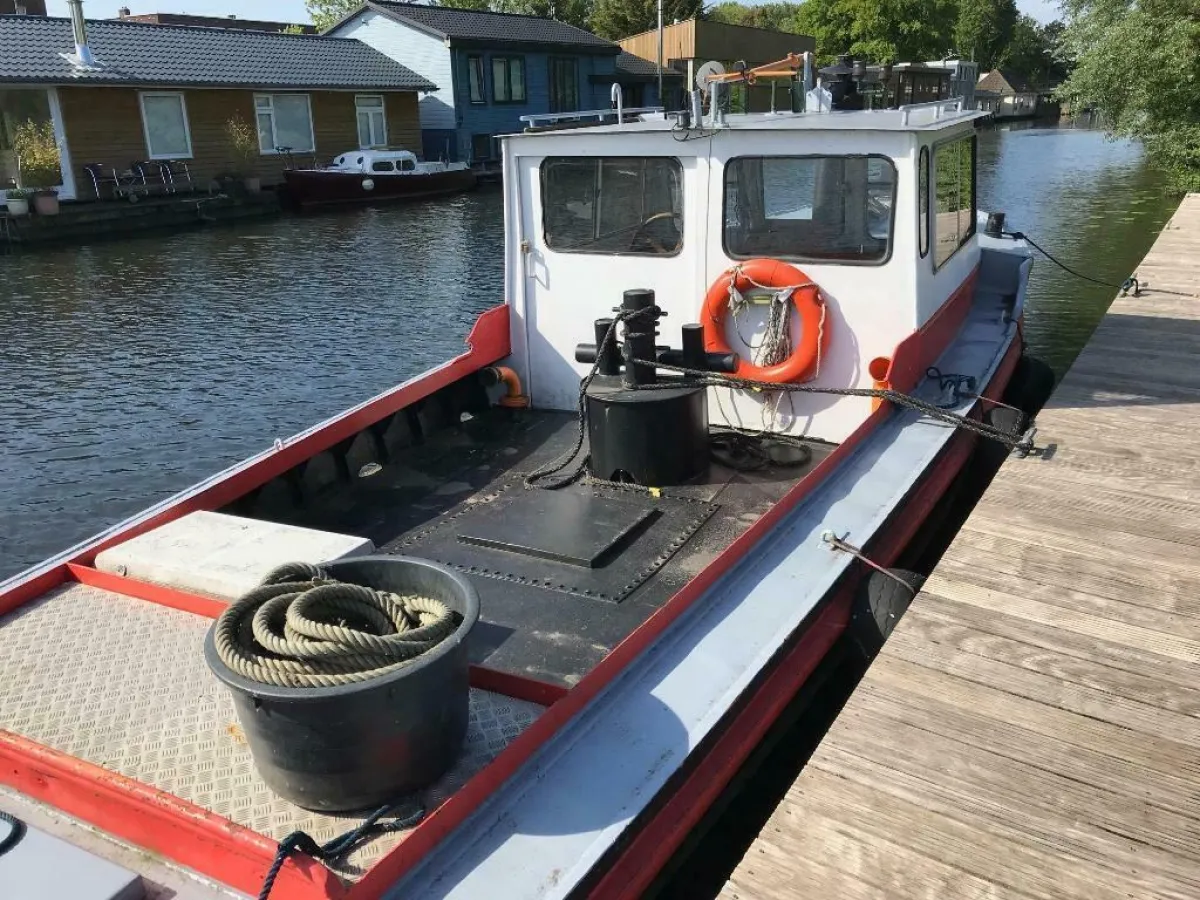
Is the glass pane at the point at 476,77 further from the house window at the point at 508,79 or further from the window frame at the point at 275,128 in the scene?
the window frame at the point at 275,128

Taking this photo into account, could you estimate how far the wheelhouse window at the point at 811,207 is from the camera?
5.29m

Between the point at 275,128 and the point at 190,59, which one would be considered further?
the point at 275,128

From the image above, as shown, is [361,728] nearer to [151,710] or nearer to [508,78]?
[151,710]

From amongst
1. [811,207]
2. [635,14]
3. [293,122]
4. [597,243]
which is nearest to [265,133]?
[293,122]

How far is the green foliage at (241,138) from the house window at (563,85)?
38.6 feet

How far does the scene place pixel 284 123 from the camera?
28.2 m

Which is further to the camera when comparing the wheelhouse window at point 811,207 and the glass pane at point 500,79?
the glass pane at point 500,79

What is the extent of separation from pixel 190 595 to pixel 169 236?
20.9 meters

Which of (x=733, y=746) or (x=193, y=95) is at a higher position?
(x=193, y=95)

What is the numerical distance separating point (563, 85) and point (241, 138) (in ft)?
43.6

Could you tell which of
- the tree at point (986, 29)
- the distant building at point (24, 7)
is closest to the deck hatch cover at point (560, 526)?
the distant building at point (24, 7)

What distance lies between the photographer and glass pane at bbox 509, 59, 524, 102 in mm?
33844

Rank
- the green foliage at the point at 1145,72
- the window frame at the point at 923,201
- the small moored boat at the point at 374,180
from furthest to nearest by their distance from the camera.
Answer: the small moored boat at the point at 374,180 < the green foliage at the point at 1145,72 < the window frame at the point at 923,201

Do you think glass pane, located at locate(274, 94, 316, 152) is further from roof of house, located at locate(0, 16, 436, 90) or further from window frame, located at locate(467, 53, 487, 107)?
window frame, located at locate(467, 53, 487, 107)
